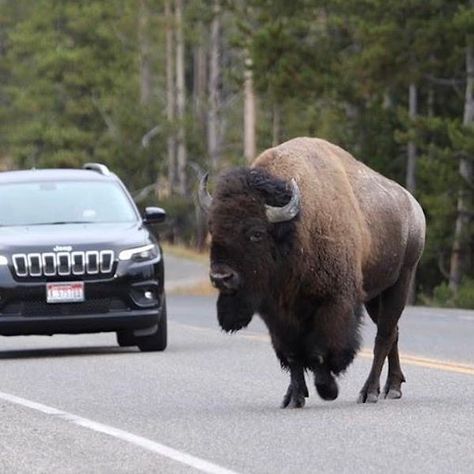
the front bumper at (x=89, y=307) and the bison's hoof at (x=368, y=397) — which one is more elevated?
the bison's hoof at (x=368, y=397)

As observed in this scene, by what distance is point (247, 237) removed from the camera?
1203 centimetres

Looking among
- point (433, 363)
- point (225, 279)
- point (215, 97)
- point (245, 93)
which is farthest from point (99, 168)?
point (215, 97)

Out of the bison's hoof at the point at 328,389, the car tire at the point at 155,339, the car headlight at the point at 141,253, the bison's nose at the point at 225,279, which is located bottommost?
the car tire at the point at 155,339

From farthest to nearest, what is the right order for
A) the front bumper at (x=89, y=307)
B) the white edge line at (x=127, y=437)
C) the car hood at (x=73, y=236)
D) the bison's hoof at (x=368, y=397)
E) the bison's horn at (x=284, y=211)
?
1. the car hood at (x=73, y=236)
2. the front bumper at (x=89, y=307)
3. the bison's hoof at (x=368, y=397)
4. the bison's horn at (x=284, y=211)
5. the white edge line at (x=127, y=437)

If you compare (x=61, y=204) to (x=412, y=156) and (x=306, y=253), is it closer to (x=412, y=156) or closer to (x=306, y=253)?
(x=306, y=253)

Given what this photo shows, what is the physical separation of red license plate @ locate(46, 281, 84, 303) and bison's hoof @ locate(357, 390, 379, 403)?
532 centimetres

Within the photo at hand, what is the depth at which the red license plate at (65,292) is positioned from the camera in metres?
18.0

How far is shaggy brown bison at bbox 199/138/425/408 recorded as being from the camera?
475 inches

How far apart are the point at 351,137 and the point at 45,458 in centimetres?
3877

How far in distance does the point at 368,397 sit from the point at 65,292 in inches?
215

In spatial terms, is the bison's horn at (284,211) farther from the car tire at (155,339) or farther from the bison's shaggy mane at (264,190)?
the car tire at (155,339)

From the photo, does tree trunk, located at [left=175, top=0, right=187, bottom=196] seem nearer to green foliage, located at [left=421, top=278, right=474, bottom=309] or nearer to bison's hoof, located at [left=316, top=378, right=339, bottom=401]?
green foliage, located at [left=421, top=278, right=474, bottom=309]

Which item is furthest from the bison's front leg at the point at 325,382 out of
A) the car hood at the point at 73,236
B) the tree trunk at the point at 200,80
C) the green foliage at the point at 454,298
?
the tree trunk at the point at 200,80

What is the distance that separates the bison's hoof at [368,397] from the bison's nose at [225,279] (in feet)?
5.29
